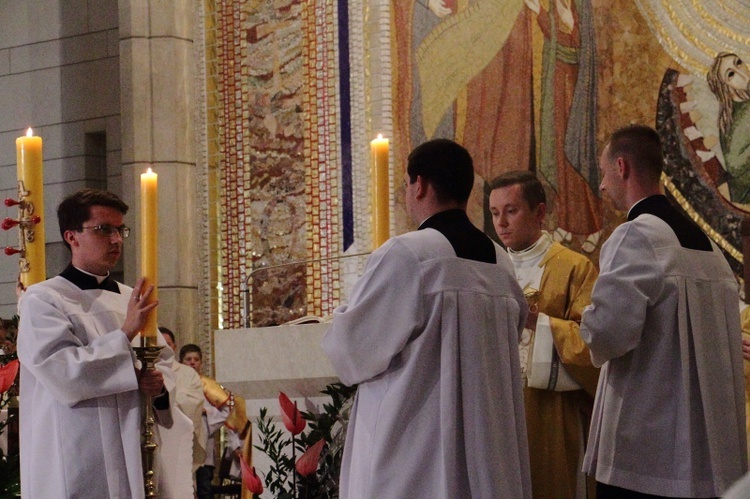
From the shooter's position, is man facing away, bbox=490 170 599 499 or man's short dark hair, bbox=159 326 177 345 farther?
man's short dark hair, bbox=159 326 177 345

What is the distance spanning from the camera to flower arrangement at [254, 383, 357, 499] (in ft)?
13.6

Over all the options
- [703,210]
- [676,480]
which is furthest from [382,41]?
[676,480]

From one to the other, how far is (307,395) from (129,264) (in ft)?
15.6

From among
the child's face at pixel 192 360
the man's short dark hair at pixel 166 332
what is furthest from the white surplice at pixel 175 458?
the child's face at pixel 192 360

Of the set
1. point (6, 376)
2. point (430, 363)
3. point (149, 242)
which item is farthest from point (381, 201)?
point (6, 376)

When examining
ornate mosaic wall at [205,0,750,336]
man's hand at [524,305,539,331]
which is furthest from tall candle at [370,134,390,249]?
ornate mosaic wall at [205,0,750,336]

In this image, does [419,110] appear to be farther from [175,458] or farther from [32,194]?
[32,194]

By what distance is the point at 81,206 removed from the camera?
426 centimetres

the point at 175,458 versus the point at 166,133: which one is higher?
the point at 166,133

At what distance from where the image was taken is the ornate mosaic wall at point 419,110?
292 inches

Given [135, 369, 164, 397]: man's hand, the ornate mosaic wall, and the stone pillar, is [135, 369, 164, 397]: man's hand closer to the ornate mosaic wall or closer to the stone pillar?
the ornate mosaic wall

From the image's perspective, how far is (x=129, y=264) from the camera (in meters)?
9.00

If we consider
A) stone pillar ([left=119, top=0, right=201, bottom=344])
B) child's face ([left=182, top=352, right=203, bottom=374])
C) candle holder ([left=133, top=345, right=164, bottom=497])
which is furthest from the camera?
stone pillar ([left=119, top=0, right=201, bottom=344])

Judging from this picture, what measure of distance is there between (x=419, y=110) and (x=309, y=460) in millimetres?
4373
